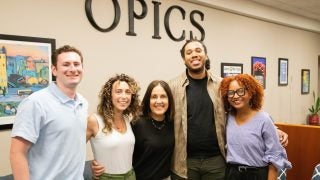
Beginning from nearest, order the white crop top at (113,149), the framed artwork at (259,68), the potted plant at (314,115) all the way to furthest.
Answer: the white crop top at (113,149) < the framed artwork at (259,68) < the potted plant at (314,115)

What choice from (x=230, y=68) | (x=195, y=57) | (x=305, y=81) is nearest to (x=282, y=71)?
(x=305, y=81)

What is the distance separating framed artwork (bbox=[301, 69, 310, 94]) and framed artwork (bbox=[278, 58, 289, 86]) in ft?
2.40

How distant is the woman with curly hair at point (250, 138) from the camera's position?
2.25 meters

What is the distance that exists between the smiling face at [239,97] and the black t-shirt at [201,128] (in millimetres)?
184

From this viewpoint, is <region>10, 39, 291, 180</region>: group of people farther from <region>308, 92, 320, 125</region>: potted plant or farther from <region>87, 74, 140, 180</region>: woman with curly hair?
<region>308, 92, 320, 125</region>: potted plant

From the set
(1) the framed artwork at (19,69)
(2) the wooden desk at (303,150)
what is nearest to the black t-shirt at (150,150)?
(1) the framed artwork at (19,69)

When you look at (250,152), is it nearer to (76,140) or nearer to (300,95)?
(76,140)

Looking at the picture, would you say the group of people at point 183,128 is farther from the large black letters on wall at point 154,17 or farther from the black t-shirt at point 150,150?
the large black letters on wall at point 154,17

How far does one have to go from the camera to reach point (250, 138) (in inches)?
88.8

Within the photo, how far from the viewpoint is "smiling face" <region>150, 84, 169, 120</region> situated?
2346 millimetres

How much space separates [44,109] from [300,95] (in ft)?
21.5

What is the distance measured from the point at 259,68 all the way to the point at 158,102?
4002 mm

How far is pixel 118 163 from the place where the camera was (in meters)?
2.10

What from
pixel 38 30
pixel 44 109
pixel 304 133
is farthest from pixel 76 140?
pixel 304 133
